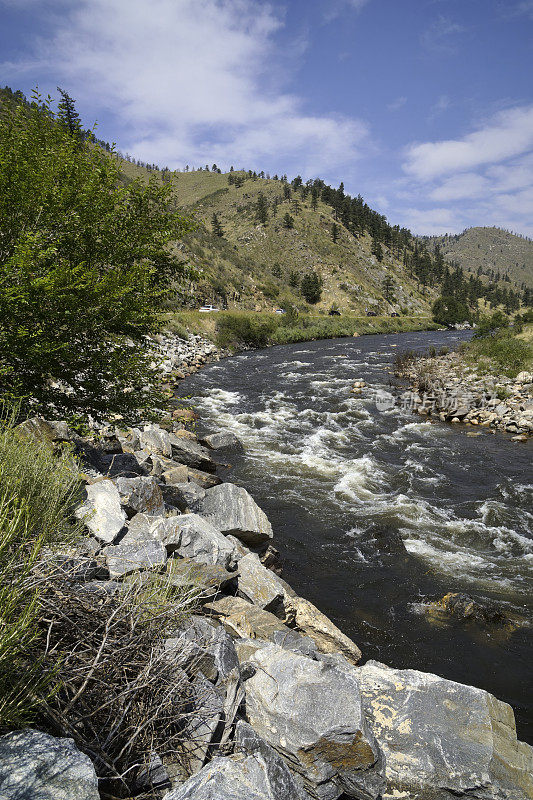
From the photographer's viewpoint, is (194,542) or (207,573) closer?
(207,573)

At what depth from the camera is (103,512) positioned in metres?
5.50

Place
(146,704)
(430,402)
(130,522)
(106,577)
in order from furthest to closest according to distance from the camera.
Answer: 1. (430,402)
2. (130,522)
3. (106,577)
4. (146,704)

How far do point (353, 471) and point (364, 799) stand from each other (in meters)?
10.6

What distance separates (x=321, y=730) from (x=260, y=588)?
2915mm

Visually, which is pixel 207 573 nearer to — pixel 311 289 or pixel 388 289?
pixel 311 289

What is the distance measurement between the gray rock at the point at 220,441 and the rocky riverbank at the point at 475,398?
11.1 meters

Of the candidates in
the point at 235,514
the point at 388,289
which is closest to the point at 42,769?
the point at 235,514

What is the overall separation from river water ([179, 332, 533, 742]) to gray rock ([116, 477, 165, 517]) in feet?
11.8

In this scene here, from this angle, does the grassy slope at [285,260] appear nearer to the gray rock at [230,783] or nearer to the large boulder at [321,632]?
the large boulder at [321,632]

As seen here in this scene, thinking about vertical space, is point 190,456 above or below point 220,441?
above

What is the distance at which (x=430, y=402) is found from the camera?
73.4 ft

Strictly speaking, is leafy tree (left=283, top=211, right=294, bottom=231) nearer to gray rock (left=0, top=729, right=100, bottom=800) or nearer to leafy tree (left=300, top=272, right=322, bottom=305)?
leafy tree (left=300, top=272, right=322, bottom=305)

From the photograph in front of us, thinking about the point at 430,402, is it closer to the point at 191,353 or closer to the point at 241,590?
the point at 241,590

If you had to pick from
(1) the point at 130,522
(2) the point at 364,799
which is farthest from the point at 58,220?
(2) the point at 364,799
